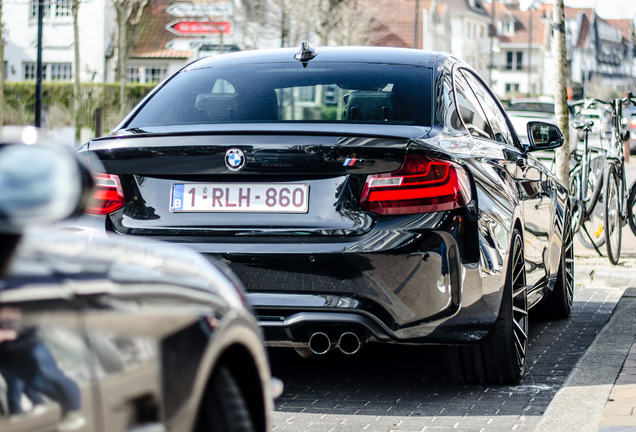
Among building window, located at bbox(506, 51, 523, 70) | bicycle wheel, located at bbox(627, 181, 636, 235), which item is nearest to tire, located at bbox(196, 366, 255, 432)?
bicycle wheel, located at bbox(627, 181, 636, 235)

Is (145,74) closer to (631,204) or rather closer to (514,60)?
(631,204)

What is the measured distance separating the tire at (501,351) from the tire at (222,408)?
8.67 ft

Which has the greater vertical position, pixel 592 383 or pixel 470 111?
pixel 470 111

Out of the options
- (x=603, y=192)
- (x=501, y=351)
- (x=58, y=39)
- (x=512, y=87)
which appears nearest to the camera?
→ (x=501, y=351)

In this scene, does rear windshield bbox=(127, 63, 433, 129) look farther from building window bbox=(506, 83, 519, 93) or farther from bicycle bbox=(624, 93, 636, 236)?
building window bbox=(506, 83, 519, 93)

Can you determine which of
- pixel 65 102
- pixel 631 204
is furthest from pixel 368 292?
pixel 65 102

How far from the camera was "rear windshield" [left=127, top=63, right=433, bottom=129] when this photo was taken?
530 centimetres

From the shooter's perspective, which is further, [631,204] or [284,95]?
[631,204]

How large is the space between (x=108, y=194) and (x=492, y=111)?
2.63 metres

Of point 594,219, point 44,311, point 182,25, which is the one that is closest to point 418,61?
point 44,311

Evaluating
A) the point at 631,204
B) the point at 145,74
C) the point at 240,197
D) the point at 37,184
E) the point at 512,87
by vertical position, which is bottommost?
the point at 631,204

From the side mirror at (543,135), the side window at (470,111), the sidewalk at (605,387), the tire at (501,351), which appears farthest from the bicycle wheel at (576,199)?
the tire at (501,351)

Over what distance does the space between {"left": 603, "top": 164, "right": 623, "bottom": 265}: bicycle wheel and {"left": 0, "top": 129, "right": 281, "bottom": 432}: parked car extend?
818 cm

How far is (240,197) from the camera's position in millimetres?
4684
